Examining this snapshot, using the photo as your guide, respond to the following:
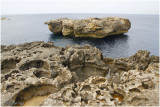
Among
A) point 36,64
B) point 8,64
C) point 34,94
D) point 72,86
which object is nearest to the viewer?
point 72,86

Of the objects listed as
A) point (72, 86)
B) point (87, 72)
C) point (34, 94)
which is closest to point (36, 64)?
point (34, 94)

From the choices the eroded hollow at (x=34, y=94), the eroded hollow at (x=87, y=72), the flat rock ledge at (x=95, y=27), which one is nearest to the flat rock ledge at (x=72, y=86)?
the eroded hollow at (x=34, y=94)

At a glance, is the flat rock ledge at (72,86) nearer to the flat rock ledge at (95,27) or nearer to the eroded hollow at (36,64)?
the eroded hollow at (36,64)

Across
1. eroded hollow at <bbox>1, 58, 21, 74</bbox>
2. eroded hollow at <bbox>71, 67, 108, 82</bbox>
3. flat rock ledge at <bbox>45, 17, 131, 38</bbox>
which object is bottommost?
eroded hollow at <bbox>71, 67, 108, 82</bbox>

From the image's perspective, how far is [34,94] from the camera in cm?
1512

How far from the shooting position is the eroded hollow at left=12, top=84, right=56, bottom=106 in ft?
45.8

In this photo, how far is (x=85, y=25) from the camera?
2584 inches

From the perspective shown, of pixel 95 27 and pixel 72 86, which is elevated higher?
pixel 95 27

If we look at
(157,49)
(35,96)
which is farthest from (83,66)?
(157,49)

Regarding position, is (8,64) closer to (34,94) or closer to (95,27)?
(34,94)

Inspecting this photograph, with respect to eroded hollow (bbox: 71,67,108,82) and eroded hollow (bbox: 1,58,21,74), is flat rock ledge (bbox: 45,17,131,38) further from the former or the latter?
eroded hollow (bbox: 1,58,21,74)

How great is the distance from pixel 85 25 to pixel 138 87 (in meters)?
55.3

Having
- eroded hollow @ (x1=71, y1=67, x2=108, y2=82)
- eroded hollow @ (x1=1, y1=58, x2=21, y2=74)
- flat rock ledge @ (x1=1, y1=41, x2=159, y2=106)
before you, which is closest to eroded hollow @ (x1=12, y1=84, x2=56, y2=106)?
flat rock ledge @ (x1=1, y1=41, x2=159, y2=106)

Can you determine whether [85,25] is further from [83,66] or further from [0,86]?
[0,86]
